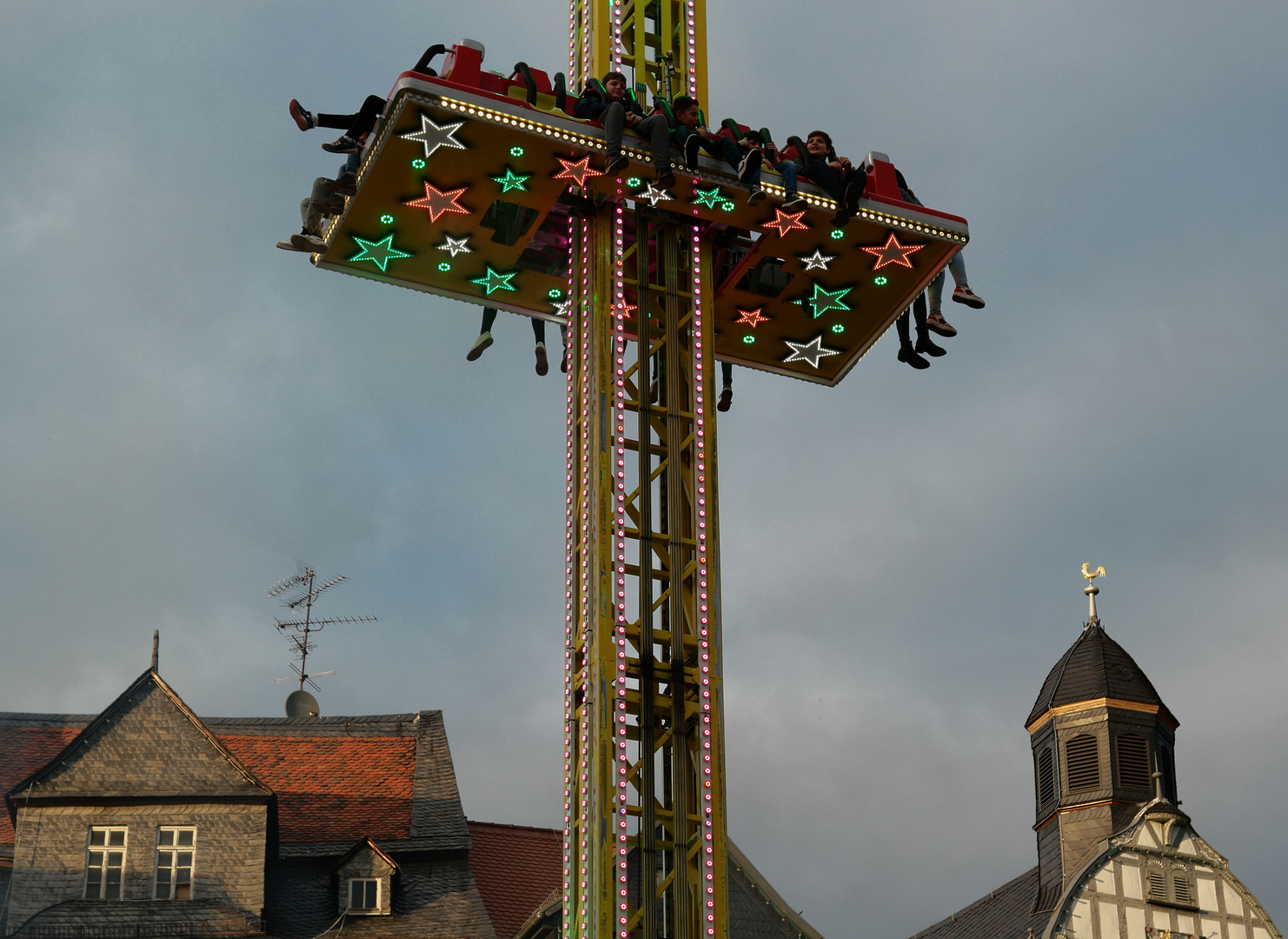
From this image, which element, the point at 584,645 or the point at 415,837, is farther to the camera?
the point at 415,837

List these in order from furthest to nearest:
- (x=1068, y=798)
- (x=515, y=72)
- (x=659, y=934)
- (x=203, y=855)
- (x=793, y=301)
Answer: (x=1068, y=798)
(x=203, y=855)
(x=793, y=301)
(x=515, y=72)
(x=659, y=934)

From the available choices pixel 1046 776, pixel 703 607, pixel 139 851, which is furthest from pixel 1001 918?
pixel 703 607

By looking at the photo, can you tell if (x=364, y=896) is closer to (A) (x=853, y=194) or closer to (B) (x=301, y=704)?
(B) (x=301, y=704)

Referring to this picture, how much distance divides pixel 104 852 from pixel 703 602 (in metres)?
11.9

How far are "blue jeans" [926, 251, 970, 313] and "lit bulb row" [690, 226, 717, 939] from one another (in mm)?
2987

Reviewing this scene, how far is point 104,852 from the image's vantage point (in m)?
32.3

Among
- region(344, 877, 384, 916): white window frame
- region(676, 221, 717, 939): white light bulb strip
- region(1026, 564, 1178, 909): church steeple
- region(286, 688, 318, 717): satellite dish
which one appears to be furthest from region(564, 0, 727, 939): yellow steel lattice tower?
region(1026, 564, 1178, 909): church steeple

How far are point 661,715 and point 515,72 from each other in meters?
7.15

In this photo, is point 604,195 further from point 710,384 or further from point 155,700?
point 155,700

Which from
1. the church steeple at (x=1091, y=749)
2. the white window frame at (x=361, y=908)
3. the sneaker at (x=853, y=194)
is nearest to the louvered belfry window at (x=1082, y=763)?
the church steeple at (x=1091, y=749)

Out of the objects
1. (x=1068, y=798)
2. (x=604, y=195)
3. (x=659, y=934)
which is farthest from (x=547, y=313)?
(x=1068, y=798)

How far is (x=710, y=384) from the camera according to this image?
2572 cm

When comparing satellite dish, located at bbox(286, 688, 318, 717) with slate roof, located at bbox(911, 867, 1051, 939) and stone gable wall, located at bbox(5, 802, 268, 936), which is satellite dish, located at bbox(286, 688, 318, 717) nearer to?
stone gable wall, located at bbox(5, 802, 268, 936)

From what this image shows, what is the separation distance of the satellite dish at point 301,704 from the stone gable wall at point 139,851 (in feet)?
16.5
